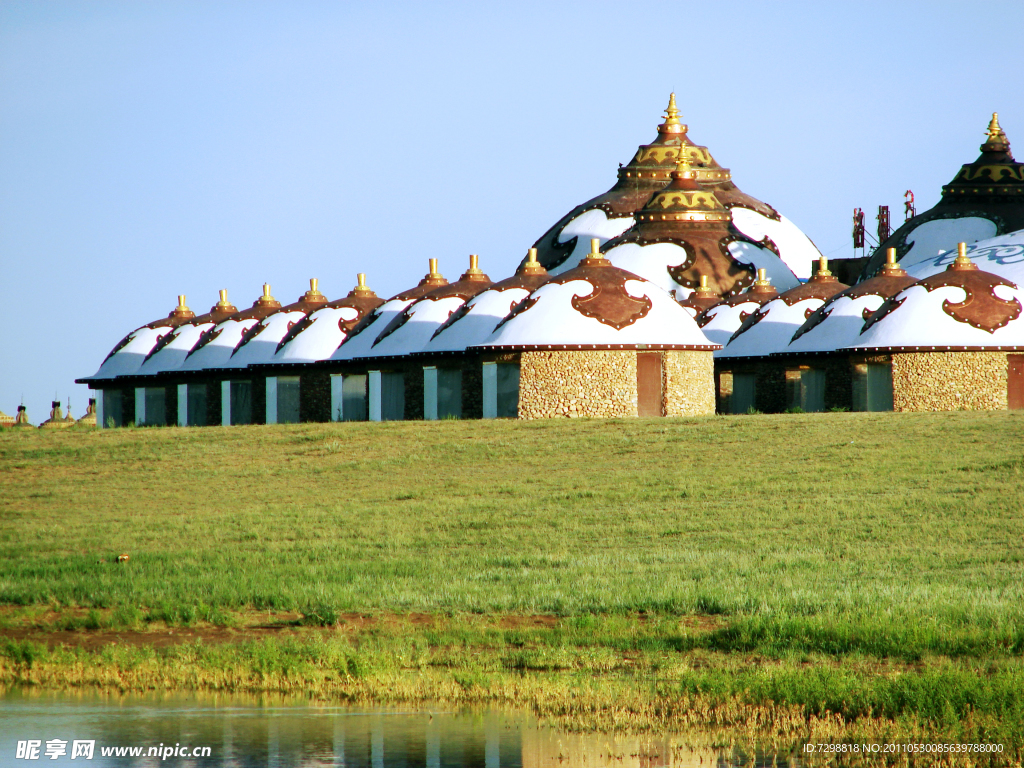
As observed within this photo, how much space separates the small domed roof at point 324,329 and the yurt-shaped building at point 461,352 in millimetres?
6141

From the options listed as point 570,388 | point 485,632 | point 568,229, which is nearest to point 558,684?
point 485,632

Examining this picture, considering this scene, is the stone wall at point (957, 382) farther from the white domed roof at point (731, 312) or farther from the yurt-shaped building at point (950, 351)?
the white domed roof at point (731, 312)

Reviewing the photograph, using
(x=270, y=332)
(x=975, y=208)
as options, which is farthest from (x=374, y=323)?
(x=975, y=208)

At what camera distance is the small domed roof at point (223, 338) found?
5384 cm

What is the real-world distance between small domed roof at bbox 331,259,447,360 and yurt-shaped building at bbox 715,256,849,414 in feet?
30.3

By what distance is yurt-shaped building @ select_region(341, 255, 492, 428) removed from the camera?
42281mm

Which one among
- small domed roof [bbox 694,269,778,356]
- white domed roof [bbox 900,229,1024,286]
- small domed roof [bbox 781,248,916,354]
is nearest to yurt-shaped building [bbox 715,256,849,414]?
small domed roof [bbox 781,248,916,354]

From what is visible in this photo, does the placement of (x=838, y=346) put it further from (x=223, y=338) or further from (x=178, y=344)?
(x=178, y=344)

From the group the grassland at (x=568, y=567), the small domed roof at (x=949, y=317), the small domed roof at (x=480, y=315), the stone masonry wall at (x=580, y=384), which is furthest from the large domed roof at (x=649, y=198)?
the grassland at (x=568, y=567)

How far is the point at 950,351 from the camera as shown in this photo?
3750 centimetres

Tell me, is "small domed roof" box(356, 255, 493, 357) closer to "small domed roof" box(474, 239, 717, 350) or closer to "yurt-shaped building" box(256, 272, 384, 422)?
"yurt-shaped building" box(256, 272, 384, 422)

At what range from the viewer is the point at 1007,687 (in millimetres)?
12711

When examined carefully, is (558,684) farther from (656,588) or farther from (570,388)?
(570,388)

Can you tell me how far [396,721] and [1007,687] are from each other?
15.9 feet
